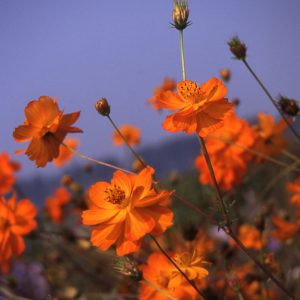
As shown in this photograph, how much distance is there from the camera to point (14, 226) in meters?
1.18

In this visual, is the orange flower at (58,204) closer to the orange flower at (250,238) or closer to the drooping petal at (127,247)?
the orange flower at (250,238)

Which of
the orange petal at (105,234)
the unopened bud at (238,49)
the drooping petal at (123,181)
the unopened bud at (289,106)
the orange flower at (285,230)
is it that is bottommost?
the orange flower at (285,230)

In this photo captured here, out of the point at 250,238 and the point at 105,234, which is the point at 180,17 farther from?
the point at 250,238

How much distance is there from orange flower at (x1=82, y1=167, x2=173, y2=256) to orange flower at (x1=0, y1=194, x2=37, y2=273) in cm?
43

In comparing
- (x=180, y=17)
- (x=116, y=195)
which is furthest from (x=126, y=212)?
(x=180, y=17)

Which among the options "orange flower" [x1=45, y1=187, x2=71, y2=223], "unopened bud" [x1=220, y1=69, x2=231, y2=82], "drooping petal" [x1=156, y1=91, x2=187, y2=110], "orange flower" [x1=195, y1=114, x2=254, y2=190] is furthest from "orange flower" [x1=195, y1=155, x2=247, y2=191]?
"orange flower" [x1=45, y1=187, x2=71, y2=223]

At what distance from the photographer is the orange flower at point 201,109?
2.37 feet

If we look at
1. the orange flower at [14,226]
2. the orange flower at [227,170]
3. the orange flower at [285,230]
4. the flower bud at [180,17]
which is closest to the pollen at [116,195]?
the flower bud at [180,17]

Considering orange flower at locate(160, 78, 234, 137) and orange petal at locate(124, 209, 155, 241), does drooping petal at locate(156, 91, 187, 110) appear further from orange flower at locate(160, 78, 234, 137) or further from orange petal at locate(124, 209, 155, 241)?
orange petal at locate(124, 209, 155, 241)

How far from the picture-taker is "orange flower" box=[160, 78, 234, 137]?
28.5 inches

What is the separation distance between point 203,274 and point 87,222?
0.19 meters

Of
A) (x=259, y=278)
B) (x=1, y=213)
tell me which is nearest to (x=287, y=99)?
(x=259, y=278)

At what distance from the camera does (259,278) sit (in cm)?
117

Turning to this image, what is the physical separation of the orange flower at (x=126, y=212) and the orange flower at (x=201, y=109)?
9cm
